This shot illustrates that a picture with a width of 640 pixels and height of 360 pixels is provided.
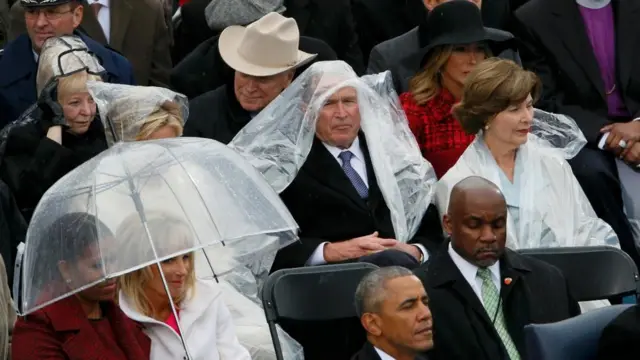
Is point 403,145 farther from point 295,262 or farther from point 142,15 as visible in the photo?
point 142,15

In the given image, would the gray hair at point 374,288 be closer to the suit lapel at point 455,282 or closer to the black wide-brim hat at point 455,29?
the suit lapel at point 455,282

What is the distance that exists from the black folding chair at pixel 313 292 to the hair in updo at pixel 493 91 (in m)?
1.29

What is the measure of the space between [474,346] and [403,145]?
1.81 m

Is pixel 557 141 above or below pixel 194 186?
below

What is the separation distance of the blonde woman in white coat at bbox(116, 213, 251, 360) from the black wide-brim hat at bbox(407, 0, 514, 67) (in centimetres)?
282

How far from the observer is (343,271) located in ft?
24.2

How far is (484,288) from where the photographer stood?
718cm

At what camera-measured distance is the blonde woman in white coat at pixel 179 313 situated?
6586 millimetres

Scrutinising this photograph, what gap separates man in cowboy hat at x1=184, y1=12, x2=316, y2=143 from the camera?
8.90m

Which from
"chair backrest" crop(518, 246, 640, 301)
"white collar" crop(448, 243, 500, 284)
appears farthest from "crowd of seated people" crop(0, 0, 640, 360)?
"chair backrest" crop(518, 246, 640, 301)

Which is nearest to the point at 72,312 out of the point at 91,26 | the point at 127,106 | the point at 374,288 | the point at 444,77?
the point at 374,288

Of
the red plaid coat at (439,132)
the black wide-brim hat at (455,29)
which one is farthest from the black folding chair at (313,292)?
the black wide-brim hat at (455,29)

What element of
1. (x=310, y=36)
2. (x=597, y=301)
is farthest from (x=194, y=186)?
(x=310, y=36)

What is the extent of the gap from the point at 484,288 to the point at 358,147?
1535 mm
